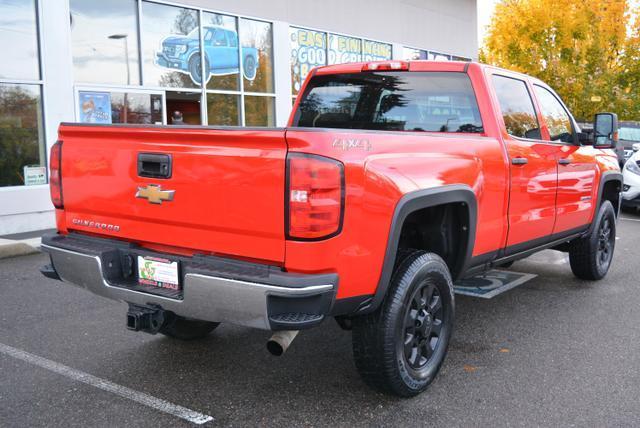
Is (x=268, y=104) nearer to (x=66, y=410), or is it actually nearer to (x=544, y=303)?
(x=544, y=303)

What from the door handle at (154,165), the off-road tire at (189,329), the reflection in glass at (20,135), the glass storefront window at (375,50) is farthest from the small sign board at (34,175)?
the glass storefront window at (375,50)

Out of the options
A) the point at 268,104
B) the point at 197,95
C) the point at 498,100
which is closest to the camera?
the point at 498,100

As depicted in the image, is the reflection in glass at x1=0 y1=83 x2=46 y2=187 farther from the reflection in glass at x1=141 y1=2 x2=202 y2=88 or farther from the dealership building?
the reflection in glass at x1=141 y1=2 x2=202 y2=88

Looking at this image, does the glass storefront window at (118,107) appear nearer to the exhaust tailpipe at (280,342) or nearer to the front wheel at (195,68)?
the front wheel at (195,68)

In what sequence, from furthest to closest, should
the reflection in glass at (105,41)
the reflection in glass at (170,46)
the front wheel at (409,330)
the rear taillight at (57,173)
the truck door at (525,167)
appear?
1. the reflection in glass at (170,46)
2. the reflection in glass at (105,41)
3. the truck door at (525,167)
4. the rear taillight at (57,173)
5. the front wheel at (409,330)

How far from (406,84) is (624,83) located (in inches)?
955

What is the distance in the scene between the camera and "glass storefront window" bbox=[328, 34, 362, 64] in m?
15.6

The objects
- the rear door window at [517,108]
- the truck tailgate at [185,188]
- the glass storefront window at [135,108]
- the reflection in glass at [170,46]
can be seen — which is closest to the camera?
the truck tailgate at [185,188]

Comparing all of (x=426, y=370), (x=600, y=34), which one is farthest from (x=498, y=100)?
(x=600, y=34)

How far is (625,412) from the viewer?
3.39 meters

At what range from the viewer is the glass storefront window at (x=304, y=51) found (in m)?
14.6

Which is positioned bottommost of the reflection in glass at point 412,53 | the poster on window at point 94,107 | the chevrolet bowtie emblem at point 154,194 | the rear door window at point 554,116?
the chevrolet bowtie emblem at point 154,194

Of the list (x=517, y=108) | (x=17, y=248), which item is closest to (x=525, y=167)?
(x=517, y=108)

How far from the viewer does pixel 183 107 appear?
12.3m
